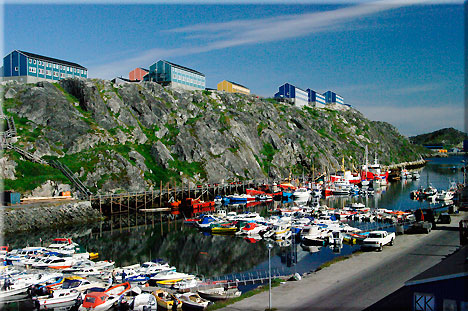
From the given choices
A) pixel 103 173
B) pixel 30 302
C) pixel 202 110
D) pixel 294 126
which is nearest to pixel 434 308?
pixel 30 302

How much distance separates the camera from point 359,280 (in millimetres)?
35469

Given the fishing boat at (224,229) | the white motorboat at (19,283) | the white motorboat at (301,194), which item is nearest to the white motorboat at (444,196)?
the white motorboat at (301,194)

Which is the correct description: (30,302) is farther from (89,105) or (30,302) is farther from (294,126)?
(294,126)

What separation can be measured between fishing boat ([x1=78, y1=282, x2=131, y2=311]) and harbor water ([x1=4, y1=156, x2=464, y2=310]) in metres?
5.53

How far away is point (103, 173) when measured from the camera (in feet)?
314

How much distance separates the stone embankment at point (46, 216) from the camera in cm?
6725

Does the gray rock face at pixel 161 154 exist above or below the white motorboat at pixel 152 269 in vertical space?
above

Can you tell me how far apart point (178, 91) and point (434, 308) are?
139069mm

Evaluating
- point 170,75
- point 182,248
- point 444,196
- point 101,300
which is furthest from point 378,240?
point 170,75

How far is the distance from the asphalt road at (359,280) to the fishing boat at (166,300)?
5343mm

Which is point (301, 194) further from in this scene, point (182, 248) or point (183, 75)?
point (183, 75)

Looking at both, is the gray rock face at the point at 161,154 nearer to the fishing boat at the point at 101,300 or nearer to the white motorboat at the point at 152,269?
the white motorboat at the point at 152,269

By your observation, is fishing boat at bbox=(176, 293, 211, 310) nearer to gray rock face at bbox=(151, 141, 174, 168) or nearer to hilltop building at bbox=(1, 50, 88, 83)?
gray rock face at bbox=(151, 141, 174, 168)

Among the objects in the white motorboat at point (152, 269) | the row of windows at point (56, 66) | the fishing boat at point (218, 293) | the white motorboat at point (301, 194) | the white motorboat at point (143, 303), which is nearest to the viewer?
the white motorboat at point (143, 303)
